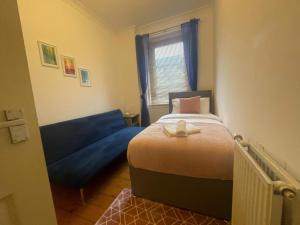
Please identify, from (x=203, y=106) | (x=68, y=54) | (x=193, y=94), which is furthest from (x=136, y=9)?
(x=203, y=106)

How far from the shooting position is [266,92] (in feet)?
2.76

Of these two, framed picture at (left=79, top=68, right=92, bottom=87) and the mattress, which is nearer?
the mattress

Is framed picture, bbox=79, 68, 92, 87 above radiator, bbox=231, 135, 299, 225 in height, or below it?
above

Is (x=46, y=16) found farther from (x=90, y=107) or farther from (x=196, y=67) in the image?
(x=196, y=67)

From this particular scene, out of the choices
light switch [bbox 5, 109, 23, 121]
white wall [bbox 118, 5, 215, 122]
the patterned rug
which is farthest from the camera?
white wall [bbox 118, 5, 215, 122]

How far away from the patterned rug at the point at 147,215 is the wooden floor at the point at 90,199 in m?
0.12

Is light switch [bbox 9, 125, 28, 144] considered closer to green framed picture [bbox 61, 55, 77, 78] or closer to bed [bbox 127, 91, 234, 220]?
bed [bbox 127, 91, 234, 220]

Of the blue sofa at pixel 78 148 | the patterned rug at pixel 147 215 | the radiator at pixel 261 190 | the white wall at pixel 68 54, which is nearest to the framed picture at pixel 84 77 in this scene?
the white wall at pixel 68 54

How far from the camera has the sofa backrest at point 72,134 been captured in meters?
1.89

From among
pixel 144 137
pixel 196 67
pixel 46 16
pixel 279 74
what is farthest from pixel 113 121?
pixel 279 74

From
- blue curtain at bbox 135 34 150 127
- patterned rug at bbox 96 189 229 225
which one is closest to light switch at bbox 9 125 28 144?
patterned rug at bbox 96 189 229 225

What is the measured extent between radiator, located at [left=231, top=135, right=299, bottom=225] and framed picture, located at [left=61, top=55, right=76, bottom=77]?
8.37ft

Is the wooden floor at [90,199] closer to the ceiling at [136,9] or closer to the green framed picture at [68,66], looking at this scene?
the green framed picture at [68,66]

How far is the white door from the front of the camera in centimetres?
62
